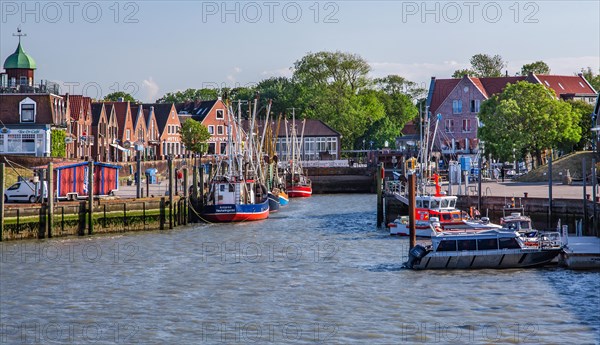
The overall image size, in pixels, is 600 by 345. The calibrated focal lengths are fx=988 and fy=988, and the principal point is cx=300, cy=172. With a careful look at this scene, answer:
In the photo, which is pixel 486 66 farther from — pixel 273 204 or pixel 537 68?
pixel 273 204

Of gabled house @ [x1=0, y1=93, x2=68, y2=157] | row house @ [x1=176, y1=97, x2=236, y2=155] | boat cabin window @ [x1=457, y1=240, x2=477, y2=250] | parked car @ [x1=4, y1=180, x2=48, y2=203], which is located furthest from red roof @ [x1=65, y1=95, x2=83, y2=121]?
boat cabin window @ [x1=457, y1=240, x2=477, y2=250]

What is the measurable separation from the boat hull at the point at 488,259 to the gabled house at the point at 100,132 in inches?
2942

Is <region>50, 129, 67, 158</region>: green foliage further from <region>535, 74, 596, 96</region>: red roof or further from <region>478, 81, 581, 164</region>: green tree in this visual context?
<region>535, 74, 596, 96</region>: red roof

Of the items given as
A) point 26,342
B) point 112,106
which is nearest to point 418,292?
point 26,342

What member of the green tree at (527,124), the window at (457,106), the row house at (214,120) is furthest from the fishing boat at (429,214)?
the row house at (214,120)

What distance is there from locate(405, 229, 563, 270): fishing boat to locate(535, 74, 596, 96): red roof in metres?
96.2

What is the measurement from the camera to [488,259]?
49.6 m

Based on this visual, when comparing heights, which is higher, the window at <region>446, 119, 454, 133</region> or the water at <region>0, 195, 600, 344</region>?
the window at <region>446, 119, 454, 133</region>

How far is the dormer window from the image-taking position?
3910 inches

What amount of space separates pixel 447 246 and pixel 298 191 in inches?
2648

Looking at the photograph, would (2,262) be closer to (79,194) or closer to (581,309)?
(79,194)

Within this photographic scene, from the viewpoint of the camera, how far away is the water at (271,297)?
3625 cm

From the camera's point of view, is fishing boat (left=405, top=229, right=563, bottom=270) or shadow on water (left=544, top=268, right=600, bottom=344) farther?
fishing boat (left=405, top=229, right=563, bottom=270)

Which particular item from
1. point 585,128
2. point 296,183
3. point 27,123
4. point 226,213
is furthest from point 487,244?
point 585,128
